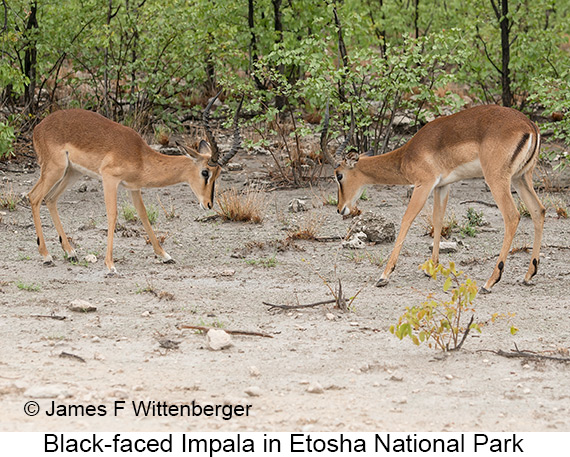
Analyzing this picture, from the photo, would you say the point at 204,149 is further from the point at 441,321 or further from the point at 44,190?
the point at 441,321

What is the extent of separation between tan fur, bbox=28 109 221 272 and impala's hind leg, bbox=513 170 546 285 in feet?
10.4

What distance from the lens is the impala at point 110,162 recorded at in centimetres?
906

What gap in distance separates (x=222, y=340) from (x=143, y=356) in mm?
570

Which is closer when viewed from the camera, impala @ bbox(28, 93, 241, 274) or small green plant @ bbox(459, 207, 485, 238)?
impala @ bbox(28, 93, 241, 274)

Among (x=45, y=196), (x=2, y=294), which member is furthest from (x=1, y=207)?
(x=2, y=294)

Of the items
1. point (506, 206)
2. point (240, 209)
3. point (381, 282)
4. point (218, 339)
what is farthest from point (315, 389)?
point (240, 209)

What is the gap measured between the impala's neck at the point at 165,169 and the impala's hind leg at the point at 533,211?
3.45m

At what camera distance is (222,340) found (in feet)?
20.0

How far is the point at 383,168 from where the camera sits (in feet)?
30.6

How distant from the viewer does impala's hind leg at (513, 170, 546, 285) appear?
27.8 ft

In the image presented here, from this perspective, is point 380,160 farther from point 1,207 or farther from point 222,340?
point 1,207

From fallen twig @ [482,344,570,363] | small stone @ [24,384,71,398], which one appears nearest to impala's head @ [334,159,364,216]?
fallen twig @ [482,344,570,363]

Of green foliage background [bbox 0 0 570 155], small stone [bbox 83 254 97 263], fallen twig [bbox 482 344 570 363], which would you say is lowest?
fallen twig [bbox 482 344 570 363]

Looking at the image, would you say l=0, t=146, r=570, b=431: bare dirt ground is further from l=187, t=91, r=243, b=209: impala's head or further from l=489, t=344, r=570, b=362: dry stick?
l=187, t=91, r=243, b=209: impala's head
